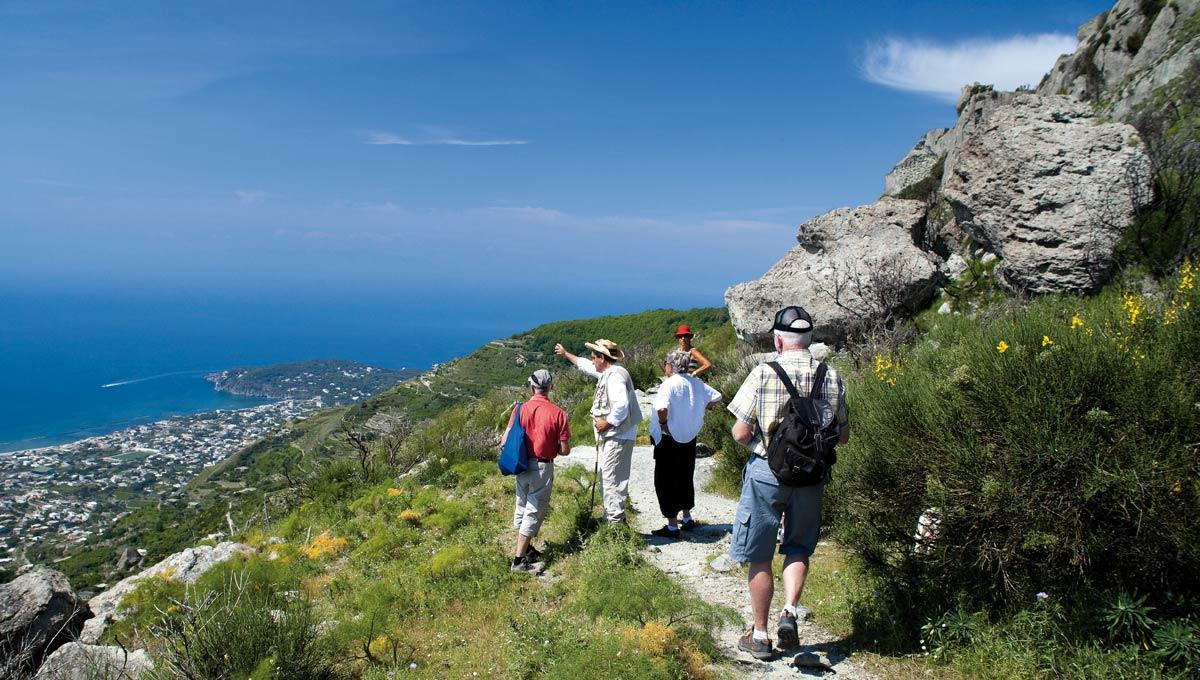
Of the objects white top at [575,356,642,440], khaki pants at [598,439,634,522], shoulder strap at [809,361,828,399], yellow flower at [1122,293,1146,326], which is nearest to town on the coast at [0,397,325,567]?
khaki pants at [598,439,634,522]

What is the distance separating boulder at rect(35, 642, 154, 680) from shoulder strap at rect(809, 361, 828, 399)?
202 inches

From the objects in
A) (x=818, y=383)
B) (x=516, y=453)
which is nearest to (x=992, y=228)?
(x=818, y=383)

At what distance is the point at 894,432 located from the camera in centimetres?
470

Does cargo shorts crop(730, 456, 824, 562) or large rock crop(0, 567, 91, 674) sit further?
large rock crop(0, 567, 91, 674)

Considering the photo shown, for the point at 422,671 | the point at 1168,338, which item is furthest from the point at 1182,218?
Result: the point at 422,671

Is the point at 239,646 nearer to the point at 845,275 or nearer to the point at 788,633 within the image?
the point at 788,633

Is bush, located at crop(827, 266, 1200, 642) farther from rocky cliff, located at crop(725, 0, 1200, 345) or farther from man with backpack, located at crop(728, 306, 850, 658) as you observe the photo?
rocky cliff, located at crop(725, 0, 1200, 345)

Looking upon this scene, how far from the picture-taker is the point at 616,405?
21.8 ft

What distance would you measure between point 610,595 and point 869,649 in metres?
2.05

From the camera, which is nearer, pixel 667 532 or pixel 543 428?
pixel 543 428

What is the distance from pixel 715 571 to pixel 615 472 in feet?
4.72

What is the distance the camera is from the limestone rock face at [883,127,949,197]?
4141cm

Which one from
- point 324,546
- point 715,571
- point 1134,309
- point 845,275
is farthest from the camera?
point 845,275

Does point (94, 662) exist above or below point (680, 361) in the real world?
below
